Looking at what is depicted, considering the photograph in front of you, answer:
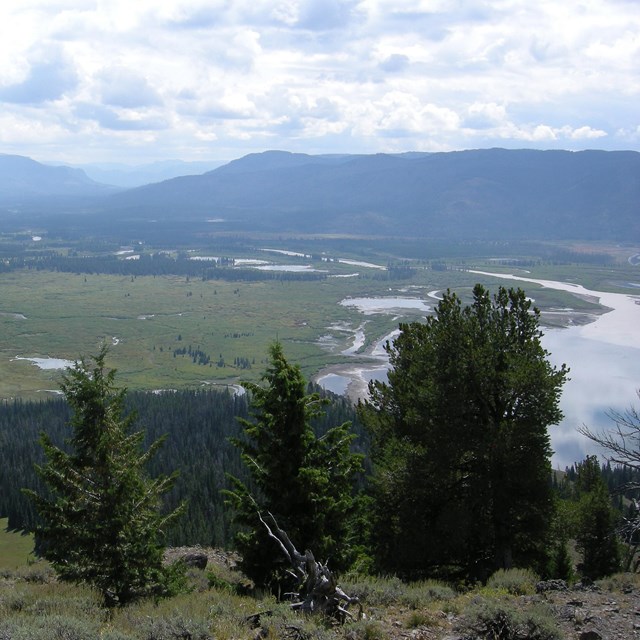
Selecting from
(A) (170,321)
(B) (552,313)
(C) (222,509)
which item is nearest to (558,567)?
(C) (222,509)

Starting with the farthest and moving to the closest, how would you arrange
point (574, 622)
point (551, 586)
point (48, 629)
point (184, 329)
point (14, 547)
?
1. point (184, 329)
2. point (14, 547)
3. point (551, 586)
4. point (574, 622)
5. point (48, 629)

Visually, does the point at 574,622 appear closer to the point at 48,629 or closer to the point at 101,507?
the point at 48,629

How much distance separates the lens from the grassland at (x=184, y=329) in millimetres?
115062

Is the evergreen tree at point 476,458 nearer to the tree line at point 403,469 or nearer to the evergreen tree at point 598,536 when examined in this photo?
the tree line at point 403,469

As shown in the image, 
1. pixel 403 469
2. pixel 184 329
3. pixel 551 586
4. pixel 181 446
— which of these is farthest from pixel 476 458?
pixel 184 329

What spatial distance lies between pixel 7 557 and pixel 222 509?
16401mm

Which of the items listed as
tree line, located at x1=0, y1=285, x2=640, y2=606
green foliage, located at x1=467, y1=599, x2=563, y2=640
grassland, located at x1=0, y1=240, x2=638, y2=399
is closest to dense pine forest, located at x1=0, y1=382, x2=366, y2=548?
grassland, located at x1=0, y1=240, x2=638, y2=399

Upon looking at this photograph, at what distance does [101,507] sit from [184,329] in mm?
136148

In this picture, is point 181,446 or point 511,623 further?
point 181,446

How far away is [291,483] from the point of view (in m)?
18.0

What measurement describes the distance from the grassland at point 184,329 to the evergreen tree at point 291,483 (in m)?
90.2

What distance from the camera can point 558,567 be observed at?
→ 29.2m

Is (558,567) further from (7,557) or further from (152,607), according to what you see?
(7,557)

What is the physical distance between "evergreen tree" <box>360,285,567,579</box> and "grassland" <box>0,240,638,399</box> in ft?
286
